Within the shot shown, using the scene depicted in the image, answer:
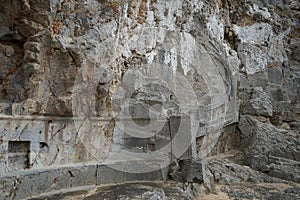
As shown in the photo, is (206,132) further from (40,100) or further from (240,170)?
(40,100)

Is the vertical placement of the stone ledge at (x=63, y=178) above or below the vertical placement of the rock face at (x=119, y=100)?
below

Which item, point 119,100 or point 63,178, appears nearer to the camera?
point 63,178

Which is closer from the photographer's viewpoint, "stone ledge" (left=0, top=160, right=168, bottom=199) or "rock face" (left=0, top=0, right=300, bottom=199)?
"stone ledge" (left=0, top=160, right=168, bottom=199)

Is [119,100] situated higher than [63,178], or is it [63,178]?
[119,100]

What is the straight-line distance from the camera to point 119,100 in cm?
690

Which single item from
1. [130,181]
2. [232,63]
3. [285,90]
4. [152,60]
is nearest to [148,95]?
[152,60]

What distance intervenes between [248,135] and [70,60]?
797 cm

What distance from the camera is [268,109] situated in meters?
12.5

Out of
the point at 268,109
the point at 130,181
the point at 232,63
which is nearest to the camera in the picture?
the point at 130,181

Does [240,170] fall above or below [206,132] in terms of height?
below

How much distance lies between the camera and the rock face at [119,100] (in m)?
5.26

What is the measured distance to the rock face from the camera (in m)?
5.26

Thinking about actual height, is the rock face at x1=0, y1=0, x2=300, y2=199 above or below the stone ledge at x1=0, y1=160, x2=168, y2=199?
above

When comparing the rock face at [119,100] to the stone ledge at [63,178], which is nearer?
the stone ledge at [63,178]
